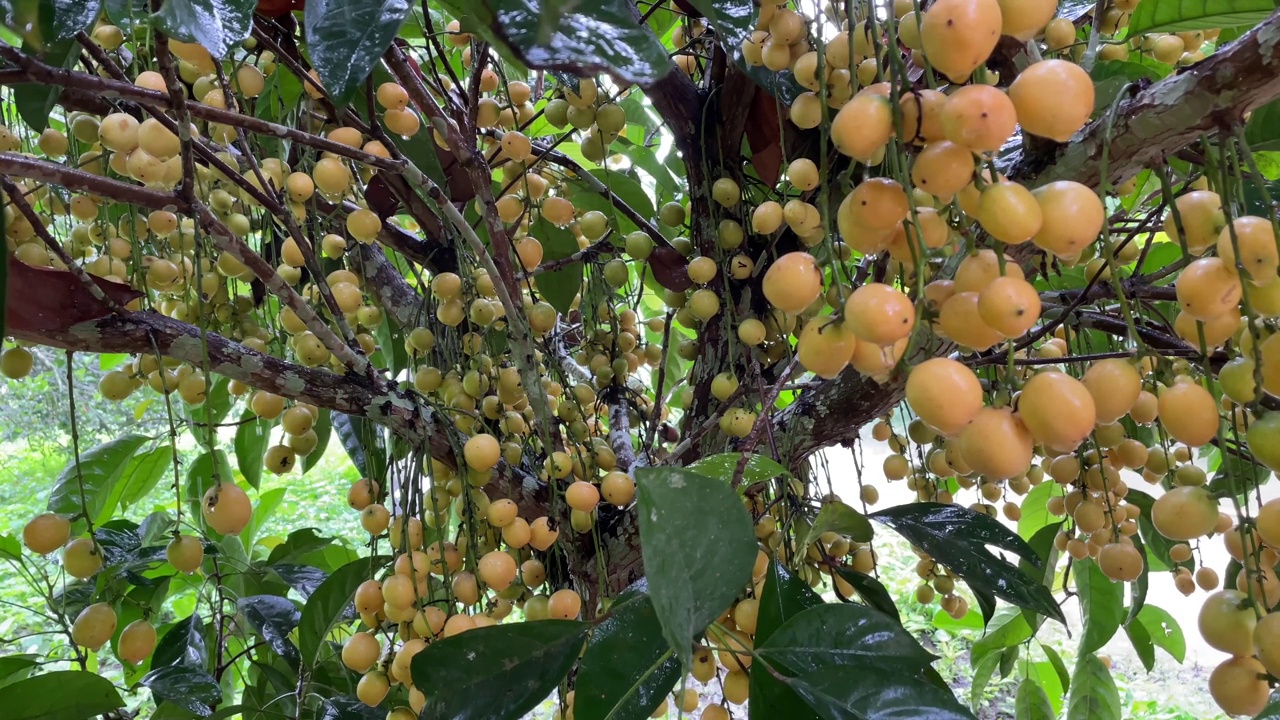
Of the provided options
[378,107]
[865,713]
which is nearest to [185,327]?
[378,107]

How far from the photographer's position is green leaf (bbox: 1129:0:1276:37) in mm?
665

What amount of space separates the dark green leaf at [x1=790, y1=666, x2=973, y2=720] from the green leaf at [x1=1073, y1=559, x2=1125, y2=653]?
23.8 inches

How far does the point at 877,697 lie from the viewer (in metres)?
0.41

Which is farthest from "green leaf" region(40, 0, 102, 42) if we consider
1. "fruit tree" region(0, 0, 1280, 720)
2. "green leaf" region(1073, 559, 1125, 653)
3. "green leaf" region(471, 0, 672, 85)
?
"green leaf" region(1073, 559, 1125, 653)

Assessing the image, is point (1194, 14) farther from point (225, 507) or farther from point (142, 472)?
point (142, 472)

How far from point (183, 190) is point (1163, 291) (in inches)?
28.6

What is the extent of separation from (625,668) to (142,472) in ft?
2.69

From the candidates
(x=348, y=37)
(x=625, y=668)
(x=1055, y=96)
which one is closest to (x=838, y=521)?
(x=625, y=668)

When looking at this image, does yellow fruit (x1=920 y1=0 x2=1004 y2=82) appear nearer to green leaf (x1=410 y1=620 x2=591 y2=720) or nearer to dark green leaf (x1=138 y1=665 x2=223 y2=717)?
green leaf (x1=410 y1=620 x2=591 y2=720)

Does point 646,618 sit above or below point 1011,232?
below

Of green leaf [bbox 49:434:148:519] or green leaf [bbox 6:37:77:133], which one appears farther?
green leaf [bbox 49:434:148:519]

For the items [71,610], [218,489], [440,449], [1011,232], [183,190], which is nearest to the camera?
[1011,232]

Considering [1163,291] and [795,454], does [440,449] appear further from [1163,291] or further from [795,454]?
[1163,291]

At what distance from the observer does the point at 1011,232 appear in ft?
1.07
